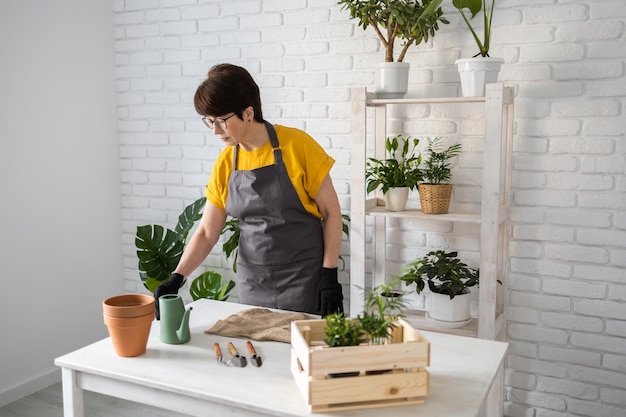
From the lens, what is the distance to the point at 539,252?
2.79 m

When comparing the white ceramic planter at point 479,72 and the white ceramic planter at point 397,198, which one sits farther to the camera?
the white ceramic planter at point 397,198

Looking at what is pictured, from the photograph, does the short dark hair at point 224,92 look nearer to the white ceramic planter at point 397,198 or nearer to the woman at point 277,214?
the woman at point 277,214

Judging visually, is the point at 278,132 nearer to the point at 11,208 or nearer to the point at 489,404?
the point at 489,404

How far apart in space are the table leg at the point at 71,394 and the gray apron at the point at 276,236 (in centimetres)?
99

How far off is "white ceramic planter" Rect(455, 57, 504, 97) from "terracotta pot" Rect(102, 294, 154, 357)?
1.64m

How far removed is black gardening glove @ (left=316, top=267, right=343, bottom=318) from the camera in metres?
2.32

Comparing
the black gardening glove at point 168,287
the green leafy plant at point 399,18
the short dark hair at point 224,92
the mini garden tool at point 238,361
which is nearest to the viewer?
the mini garden tool at point 238,361

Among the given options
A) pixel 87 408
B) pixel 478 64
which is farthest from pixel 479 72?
pixel 87 408

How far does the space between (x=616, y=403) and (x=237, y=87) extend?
2160 mm

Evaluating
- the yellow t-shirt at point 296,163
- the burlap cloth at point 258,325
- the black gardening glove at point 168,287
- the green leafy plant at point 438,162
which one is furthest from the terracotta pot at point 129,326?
the green leafy plant at point 438,162

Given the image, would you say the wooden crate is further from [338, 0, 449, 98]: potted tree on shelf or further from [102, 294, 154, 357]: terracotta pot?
[338, 0, 449, 98]: potted tree on shelf

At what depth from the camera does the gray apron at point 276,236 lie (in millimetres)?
2445

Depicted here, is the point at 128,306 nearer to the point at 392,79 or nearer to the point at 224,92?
the point at 224,92

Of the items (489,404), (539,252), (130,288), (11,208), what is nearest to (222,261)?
(130,288)
